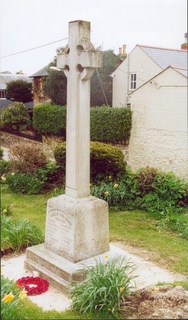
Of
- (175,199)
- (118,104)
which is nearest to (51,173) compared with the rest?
(175,199)

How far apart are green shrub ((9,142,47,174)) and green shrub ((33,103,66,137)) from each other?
35.3ft

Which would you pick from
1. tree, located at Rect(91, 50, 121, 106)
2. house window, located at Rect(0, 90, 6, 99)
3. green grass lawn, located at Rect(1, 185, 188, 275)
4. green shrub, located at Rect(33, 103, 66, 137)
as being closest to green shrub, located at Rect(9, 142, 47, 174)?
green grass lawn, located at Rect(1, 185, 188, 275)

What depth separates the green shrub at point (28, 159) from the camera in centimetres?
1135

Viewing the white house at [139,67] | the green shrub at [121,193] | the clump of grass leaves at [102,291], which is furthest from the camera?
the white house at [139,67]

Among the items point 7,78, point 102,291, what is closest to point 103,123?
point 7,78

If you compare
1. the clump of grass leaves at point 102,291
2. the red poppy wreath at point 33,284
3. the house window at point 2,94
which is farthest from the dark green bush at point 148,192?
the house window at point 2,94

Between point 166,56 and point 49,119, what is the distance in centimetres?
801

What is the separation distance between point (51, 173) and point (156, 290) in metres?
6.96

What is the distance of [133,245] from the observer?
7066 millimetres

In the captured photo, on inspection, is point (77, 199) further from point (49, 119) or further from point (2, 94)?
point (2, 94)

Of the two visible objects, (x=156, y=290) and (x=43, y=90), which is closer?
(x=156, y=290)

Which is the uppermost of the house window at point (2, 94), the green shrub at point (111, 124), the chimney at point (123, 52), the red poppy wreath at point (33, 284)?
the chimney at point (123, 52)

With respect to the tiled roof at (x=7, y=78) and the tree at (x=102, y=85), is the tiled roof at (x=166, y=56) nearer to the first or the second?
the tree at (x=102, y=85)

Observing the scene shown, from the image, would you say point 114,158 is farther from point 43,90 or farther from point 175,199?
point 43,90
